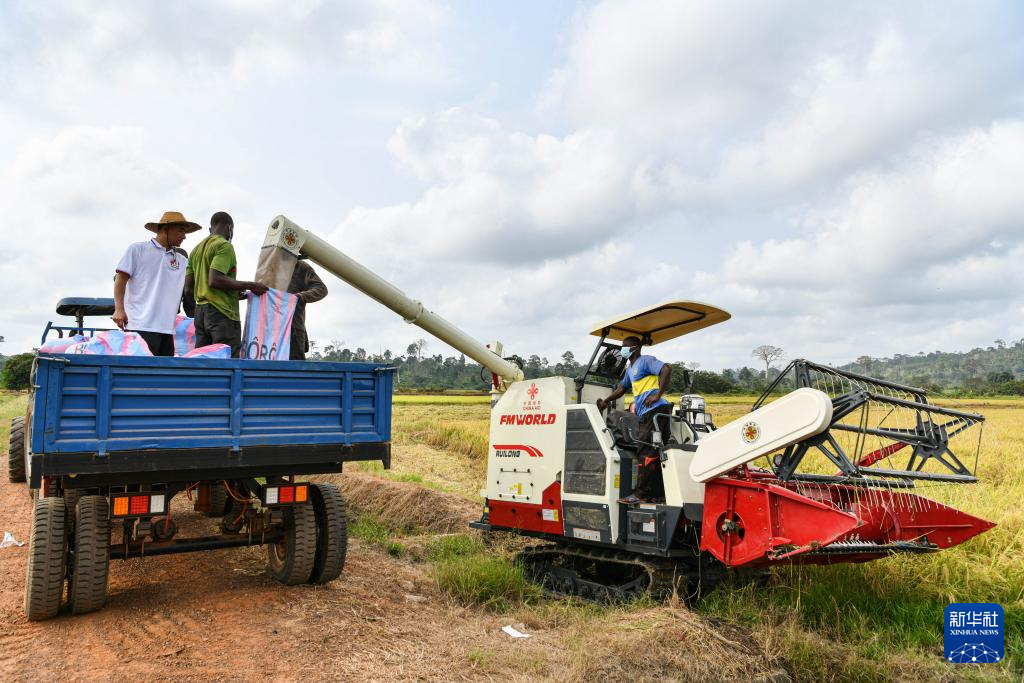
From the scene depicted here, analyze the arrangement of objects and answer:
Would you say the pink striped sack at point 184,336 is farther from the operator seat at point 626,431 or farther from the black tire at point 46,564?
the operator seat at point 626,431

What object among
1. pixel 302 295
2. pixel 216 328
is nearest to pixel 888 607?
pixel 302 295

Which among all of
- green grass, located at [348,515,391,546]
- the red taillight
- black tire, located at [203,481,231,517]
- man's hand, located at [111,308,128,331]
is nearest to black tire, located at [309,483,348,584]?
black tire, located at [203,481,231,517]

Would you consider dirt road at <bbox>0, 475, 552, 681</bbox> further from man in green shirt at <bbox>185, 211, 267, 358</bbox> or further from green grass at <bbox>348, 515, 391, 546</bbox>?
man in green shirt at <bbox>185, 211, 267, 358</bbox>

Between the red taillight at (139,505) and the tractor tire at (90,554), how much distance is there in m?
0.19

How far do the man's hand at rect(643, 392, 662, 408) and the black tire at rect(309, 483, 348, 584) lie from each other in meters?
2.98

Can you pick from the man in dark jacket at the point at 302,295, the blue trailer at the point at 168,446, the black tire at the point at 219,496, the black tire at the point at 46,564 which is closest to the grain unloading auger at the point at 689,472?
the man in dark jacket at the point at 302,295

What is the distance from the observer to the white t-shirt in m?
6.33

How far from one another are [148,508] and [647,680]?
3.77m

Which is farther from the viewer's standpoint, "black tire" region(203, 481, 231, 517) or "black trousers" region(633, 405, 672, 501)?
"black trousers" region(633, 405, 672, 501)

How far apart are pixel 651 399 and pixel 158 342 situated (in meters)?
4.53

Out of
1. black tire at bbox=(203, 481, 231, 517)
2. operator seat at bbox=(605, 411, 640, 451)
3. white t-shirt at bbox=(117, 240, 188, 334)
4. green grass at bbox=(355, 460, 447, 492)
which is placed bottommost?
green grass at bbox=(355, 460, 447, 492)

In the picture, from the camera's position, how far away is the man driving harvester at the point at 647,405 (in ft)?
22.6

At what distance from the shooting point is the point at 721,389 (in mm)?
48469

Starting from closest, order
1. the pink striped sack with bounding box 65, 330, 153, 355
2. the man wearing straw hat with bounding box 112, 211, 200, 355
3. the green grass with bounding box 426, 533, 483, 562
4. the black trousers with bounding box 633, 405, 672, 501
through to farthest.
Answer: the pink striped sack with bounding box 65, 330, 153, 355 < the man wearing straw hat with bounding box 112, 211, 200, 355 < the black trousers with bounding box 633, 405, 672, 501 < the green grass with bounding box 426, 533, 483, 562
